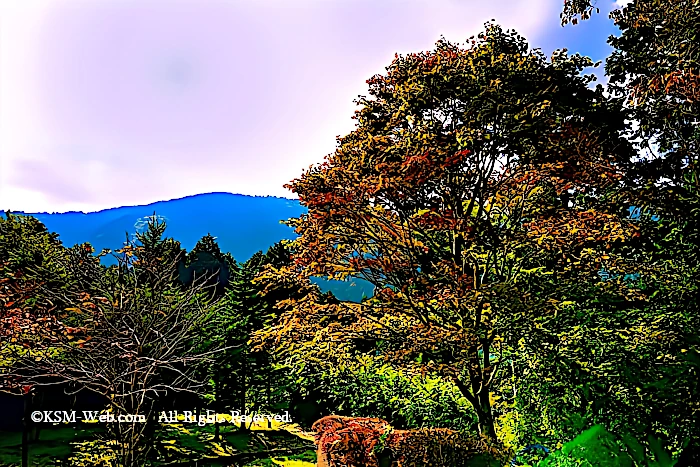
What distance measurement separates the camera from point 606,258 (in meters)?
4.30

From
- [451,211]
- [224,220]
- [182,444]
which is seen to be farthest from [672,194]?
[224,220]

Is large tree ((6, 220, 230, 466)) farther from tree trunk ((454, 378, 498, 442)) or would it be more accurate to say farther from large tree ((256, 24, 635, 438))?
tree trunk ((454, 378, 498, 442))

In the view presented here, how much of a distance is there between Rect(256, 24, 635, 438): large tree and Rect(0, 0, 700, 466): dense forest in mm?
21

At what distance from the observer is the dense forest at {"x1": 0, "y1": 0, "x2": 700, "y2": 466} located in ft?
13.0

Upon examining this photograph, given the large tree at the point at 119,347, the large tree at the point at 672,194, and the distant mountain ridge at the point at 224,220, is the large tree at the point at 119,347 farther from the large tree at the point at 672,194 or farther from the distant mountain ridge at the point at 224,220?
the distant mountain ridge at the point at 224,220

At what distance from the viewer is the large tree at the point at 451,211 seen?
4.05 metres

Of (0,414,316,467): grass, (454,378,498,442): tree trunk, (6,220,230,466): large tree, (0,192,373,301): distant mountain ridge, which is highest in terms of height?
(0,192,373,301): distant mountain ridge

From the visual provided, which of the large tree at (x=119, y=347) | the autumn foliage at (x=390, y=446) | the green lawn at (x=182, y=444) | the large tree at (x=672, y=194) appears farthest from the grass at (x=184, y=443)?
the large tree at (x=672, y=194)

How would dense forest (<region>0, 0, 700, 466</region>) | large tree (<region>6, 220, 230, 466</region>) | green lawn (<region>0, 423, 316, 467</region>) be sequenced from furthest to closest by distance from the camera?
green lawn (<region>0, 423, 316, 467</region>), large tree (<region>6, 220, 230, 466</region>), dense forest (<region>0, 0, 700, 466</region>)

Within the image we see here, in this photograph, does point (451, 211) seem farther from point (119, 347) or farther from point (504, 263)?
point (119, 347)

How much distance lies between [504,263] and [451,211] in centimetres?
126

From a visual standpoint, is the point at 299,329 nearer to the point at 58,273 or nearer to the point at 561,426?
the point at 561,426

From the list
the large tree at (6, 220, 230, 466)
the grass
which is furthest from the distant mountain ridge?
the large tree at (6, 220, 230, 466)

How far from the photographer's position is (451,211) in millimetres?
4156
